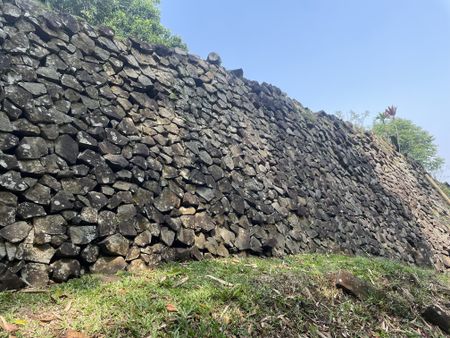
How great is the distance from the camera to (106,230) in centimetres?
472

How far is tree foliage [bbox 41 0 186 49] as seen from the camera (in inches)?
492

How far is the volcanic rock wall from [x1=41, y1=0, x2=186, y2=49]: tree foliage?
6.33 metres

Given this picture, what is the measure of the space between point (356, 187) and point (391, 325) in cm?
747

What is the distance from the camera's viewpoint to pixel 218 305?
3.69 meters

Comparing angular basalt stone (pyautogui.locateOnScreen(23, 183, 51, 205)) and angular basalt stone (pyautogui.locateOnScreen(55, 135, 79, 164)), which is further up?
angular basalt stone (pyautogui.locateOnScreen(55, 135, 79, 164))

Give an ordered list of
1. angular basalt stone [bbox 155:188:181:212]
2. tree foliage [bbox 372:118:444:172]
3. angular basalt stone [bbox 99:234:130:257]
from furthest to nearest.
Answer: tree foliage [bbox 372:118:444:172] → angular basalt stone [bbox 155:188:181:212] → angular basalt stone [bbox 99:234:130:257]

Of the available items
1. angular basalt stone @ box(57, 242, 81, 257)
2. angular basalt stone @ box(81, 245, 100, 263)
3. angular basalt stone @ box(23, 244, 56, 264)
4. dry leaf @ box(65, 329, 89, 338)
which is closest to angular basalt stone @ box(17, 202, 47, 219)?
angular basalt stone @ box(23, 244, 56, 264)

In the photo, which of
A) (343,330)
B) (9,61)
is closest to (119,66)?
(9,61)

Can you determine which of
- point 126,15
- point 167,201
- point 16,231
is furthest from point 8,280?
point 126,15

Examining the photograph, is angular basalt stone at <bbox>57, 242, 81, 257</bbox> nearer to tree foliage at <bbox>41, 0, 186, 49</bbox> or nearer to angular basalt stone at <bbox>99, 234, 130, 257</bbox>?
angular basalt stone at <bbox>99, 234, 130, 257</bbox>

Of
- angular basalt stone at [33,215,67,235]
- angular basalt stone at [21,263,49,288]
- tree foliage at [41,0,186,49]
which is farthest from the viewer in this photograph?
tree foliage at [41,0,186,49]

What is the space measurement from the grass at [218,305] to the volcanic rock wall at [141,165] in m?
0.58

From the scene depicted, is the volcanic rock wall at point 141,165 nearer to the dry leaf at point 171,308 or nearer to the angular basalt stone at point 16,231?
the angular basalt stone at point 16,231

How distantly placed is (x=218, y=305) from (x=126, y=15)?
596 inches
